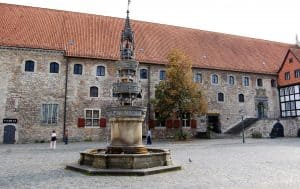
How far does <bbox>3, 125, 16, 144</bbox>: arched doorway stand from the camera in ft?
78.3

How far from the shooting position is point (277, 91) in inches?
1405

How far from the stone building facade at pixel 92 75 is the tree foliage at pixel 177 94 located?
2128mm

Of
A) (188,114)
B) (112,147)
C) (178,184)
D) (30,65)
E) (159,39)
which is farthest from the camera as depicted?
(159,39)

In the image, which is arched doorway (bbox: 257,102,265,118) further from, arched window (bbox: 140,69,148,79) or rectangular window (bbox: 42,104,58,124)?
rectangular window (bbox: 42,104,58,124)

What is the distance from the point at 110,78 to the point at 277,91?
21.2 m

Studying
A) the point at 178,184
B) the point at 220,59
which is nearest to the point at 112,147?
the point at 178,184

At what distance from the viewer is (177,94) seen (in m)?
26.4

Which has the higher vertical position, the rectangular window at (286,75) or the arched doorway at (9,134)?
the rectangular window at (286,75)

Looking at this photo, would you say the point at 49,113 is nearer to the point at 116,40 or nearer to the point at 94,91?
the point at 94,91

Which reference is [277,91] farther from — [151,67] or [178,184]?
[178,184]

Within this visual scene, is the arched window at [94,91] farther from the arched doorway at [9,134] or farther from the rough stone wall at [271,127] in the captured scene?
the rough stone wall at [271,127]

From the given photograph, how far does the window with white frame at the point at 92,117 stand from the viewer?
26.5m

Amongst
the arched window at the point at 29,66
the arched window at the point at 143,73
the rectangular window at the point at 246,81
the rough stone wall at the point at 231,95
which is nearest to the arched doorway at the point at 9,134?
the arched window at the point at 29,66

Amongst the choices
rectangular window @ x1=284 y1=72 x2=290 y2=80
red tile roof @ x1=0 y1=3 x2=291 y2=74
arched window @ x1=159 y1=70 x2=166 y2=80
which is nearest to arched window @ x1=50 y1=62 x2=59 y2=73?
red tile roof @ x1=0 y1=3 x2=291 y2=74
